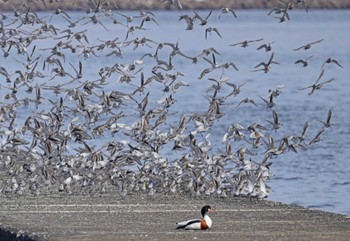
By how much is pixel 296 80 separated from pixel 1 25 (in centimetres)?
2962

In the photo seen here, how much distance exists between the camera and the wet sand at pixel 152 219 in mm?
10938

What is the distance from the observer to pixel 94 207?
1313 centimetres

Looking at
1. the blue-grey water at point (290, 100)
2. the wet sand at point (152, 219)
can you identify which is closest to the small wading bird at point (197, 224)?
the wet sand at point (152, 219)

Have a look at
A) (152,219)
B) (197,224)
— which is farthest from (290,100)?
(197,224)

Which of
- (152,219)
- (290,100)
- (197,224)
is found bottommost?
(290,100)

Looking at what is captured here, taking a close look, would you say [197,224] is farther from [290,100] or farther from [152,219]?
[290,100]

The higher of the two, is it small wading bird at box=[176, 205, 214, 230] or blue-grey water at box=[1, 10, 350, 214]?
small wading bird at box=[176, 205, 214, 230]

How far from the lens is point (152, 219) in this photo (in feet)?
40.1

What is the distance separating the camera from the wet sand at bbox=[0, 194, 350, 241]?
Result: 35.9ft

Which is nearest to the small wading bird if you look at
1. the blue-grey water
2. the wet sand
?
the wet sand

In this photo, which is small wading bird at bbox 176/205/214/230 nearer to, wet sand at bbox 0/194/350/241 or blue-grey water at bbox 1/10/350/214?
wet sand at bbox 0/194/350/241

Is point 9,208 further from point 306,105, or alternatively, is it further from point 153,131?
point 306,105

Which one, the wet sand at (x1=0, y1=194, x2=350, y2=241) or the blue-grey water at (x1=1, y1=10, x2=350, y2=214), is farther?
the blue-grey water at (x1=1, y1=10, x2=350, y2=214)

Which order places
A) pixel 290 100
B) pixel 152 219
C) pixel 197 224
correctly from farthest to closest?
pixel 290 100, pixel 152 219, pixel 197 224
